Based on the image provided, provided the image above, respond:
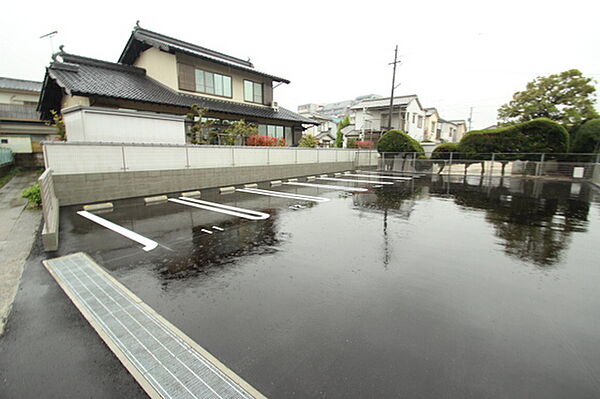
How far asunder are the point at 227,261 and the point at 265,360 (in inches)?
78.4

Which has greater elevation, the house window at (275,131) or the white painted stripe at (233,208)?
the house window at (275,131)

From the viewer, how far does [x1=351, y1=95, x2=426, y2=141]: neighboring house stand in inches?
1161

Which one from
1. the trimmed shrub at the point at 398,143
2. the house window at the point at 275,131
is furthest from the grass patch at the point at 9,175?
the trimmed shrub at the point at 398,143

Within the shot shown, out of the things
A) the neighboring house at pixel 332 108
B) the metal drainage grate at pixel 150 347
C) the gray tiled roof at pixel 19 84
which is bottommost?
the metal drainage grate at pixel 150 347

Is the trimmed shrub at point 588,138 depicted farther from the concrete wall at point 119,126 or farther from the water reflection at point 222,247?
Answer: the concrete wall at point 119,126

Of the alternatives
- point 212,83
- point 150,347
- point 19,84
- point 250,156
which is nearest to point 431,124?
point 212,83

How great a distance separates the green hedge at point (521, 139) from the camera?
14.5 metres

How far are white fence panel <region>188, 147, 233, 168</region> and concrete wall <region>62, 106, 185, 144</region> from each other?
0.67m

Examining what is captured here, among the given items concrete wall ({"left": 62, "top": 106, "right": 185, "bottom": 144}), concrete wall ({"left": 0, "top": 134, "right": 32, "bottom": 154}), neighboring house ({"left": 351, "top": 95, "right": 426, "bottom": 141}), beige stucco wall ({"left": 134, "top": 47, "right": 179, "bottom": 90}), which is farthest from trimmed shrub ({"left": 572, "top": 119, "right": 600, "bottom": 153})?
concrete wall ({"left": 0, "top": 134, "right": 32, "bottom": 154})

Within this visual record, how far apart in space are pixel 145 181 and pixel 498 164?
1800cm

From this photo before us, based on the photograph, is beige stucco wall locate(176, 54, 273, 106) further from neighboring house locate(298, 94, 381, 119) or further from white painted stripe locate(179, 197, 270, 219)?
neighboring house locate(298, 94, 381, 119)

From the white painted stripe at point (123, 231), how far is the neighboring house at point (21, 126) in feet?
49.7

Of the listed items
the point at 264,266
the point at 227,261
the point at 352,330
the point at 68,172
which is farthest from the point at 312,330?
the point at 68,172

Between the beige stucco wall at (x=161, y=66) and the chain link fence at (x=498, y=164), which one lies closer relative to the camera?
the beige stucco wall at (x=161, y=66)
